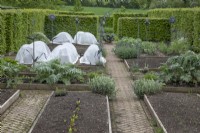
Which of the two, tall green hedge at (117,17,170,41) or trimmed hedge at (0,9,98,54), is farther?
tall green hedge at (117,17,170,41)

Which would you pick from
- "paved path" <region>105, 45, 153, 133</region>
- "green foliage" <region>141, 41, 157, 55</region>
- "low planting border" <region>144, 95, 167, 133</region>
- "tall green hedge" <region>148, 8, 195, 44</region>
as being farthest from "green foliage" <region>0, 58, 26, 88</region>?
"tall green hedge" <region>148, 8, 195, 44</region>

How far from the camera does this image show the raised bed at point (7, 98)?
8.44 meters

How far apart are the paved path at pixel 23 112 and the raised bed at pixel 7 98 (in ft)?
0.32

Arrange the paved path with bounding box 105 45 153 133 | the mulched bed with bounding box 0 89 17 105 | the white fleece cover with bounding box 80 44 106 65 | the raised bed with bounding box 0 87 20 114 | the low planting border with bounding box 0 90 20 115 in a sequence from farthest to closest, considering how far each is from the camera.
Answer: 1. the white fleece cover with bounding box 80 44 106 65
2. the mulched bed with bounding box 0 89 17 105
3. the raised bed with bounding box 0 87 20 114
4. the low planting border with bounding box 0 90 20 115
5. the paved path with bounding box 105 45 153 133

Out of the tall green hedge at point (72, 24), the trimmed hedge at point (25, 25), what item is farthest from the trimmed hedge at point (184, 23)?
the trimmed hedge at point (25, 25)

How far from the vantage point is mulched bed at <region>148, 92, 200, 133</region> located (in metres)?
7.13

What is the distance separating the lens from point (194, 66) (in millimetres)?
10609

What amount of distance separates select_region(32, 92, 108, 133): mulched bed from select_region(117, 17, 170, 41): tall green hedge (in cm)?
1887

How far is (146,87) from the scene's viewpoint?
991 centimetres

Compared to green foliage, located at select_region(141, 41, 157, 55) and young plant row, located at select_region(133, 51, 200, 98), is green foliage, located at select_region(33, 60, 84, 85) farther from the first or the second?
green foliage, located at select_region(141, 41, 157, 55)

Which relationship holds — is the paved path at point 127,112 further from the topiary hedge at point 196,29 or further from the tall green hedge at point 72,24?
the tall green hedge at point 72,24

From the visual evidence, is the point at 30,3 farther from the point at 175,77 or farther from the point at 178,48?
the point at 175,77

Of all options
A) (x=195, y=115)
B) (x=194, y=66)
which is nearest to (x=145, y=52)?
(x=194, y=66)

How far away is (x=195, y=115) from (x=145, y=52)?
1112cm
